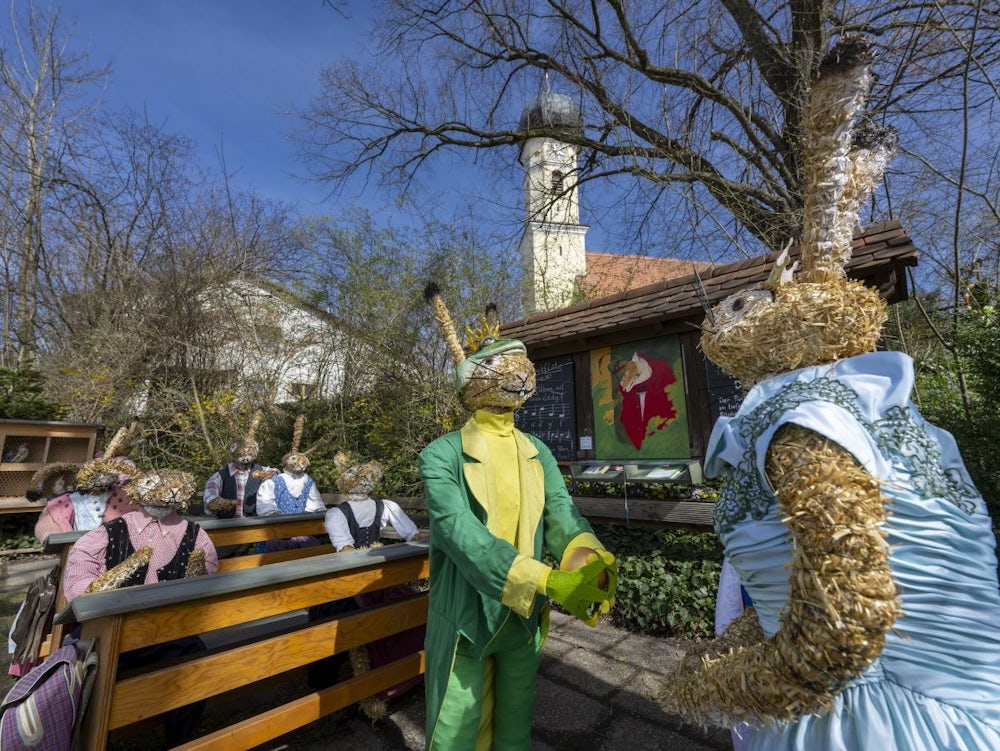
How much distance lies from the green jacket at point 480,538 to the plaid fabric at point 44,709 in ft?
4.11

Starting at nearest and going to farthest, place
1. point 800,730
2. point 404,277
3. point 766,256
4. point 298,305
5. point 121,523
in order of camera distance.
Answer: point 800,730
point 121,523
point 766,256
point 404,277
point 298,305

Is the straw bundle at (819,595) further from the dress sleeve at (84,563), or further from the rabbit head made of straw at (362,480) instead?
the rabbit head made of straw at (362,480)

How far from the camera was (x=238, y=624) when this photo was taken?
239 centimetres

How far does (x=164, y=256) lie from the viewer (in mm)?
10547

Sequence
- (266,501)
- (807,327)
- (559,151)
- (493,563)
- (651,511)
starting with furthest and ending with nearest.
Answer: (559,151)
(266,501)
(651,511)
(493,563)
(807,327)

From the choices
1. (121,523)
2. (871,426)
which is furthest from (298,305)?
(871,426)

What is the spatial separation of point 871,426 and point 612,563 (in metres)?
0.92

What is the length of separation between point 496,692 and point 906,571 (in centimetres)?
149

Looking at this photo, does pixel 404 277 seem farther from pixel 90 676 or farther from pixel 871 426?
pixel 871 426

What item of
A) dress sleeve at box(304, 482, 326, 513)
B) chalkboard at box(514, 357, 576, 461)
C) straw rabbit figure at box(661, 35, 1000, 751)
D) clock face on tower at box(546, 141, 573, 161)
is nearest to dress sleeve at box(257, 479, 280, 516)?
dress sleeve at box(304, 482, 326, 513)

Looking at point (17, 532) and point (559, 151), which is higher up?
point (559, 151)

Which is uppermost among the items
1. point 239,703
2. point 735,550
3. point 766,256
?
point 766,256

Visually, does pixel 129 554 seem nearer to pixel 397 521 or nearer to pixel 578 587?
pixel 397 521

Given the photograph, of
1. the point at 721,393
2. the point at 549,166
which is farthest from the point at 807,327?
the point at 549,166
